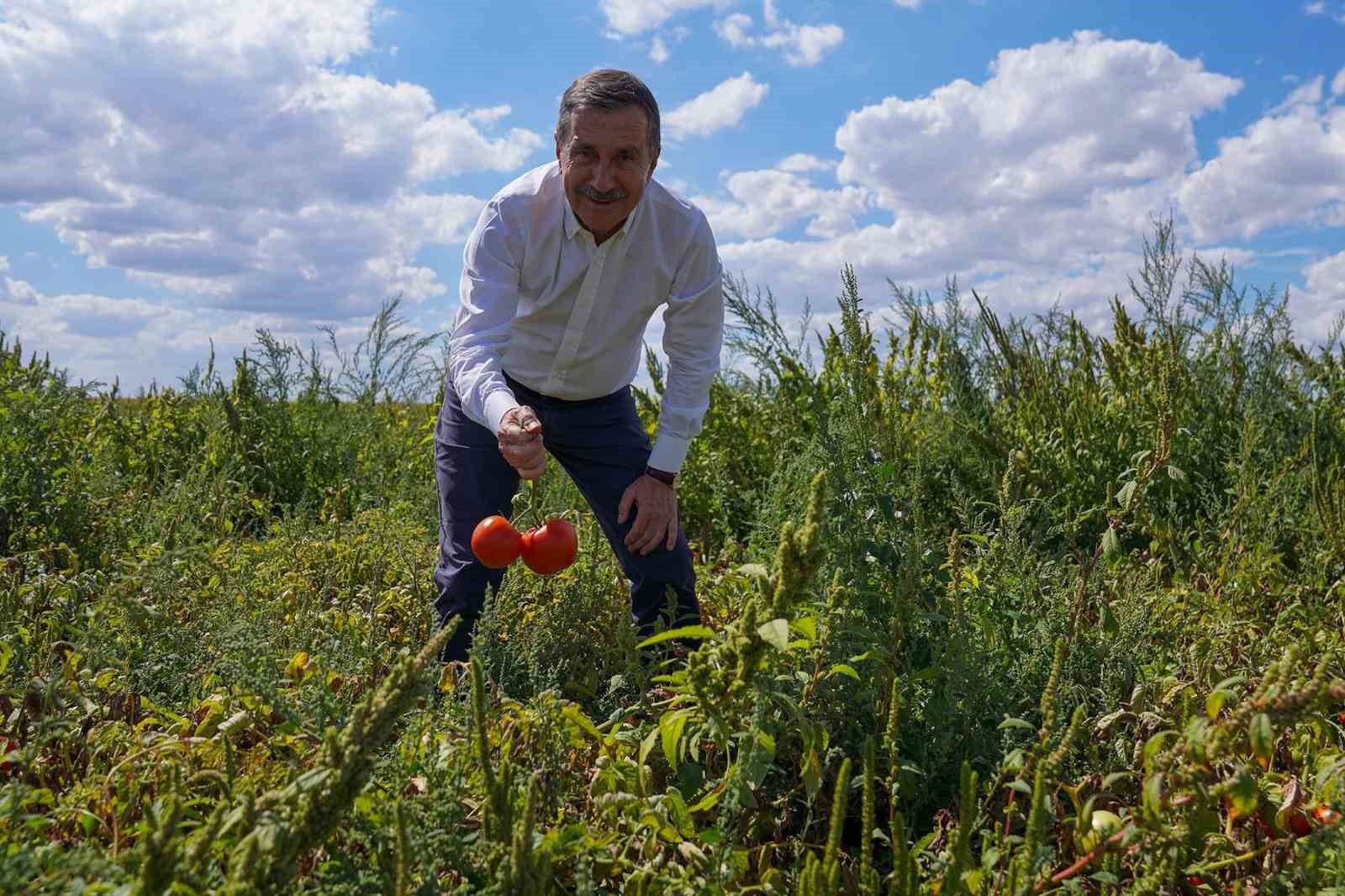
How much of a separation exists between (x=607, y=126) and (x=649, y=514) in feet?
3.93

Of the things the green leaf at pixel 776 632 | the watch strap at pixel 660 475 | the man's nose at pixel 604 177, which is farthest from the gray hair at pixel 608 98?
the green leaf at pixel 776 632

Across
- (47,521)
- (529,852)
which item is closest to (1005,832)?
(529,852)

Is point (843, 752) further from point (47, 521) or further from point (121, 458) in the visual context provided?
point (121, 458)

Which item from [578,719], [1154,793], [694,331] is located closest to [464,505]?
[694,331]

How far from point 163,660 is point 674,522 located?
154 cm

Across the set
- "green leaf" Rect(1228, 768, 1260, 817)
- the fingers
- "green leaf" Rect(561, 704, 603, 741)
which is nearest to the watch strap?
the fingers

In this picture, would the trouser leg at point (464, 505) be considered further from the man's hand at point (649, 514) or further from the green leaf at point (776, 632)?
the green leaf at point (776, 632)

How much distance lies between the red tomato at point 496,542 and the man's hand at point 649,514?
1.77 feet

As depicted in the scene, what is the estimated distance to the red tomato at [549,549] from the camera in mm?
2852

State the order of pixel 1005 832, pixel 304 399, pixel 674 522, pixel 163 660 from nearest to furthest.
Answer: pixel 1005 832 → pixel 163 660 → pixel 674 522 → pixel 304 399

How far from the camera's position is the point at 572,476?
373 cm

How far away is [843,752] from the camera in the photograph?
2357 mm

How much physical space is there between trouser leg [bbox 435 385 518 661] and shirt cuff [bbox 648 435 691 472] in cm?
53

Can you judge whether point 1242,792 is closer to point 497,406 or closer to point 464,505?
point 497,406
